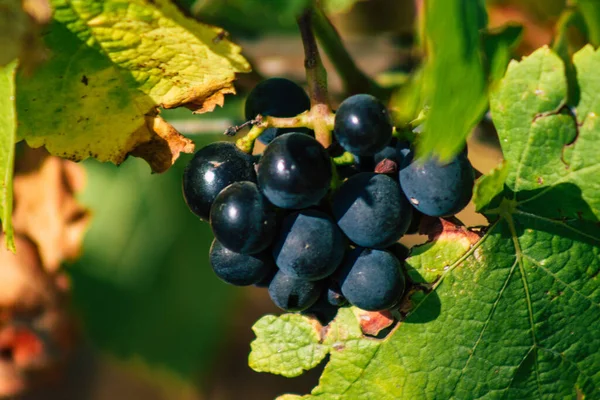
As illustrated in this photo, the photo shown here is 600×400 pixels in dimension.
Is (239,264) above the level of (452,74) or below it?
below

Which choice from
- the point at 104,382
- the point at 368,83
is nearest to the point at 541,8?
the point at 368,83

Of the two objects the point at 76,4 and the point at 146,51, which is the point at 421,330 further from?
the point at 76,4

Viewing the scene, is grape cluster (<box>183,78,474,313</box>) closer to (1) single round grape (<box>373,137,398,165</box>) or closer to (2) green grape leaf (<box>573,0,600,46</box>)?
(1) single round grape (<box>373,137,398,165</box>)

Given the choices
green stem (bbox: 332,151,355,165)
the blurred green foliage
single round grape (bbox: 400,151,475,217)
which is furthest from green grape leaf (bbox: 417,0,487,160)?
the blurred green foliage

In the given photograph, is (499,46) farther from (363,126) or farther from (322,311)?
(322,311)

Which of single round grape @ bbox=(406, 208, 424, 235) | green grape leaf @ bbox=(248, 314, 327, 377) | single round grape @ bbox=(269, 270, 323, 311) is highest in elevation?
single round grape @ bbox=(406, 208, 424, 235)

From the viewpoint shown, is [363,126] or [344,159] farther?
[344,159]

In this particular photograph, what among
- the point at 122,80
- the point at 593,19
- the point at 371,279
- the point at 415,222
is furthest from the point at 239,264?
the point at 593,19
